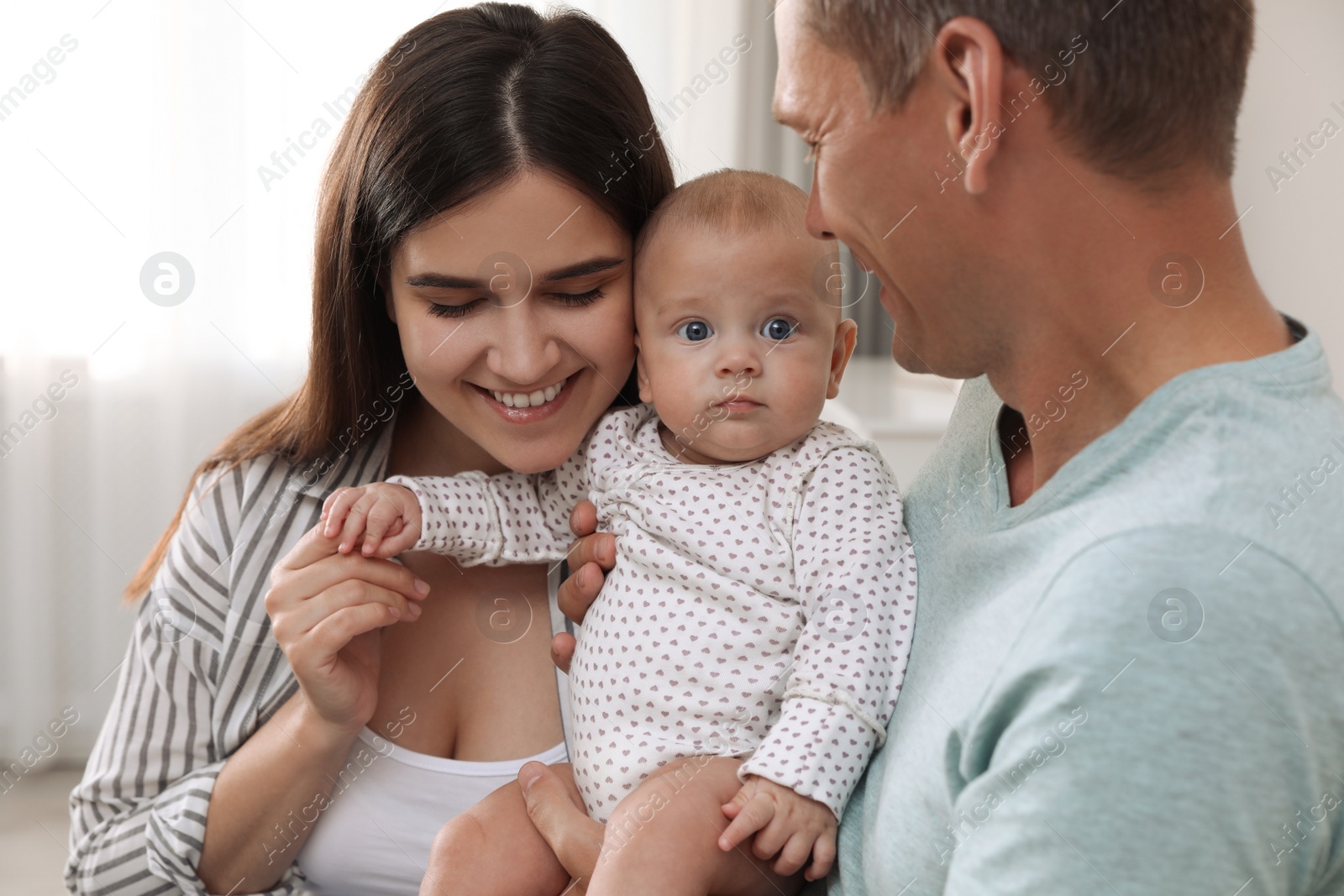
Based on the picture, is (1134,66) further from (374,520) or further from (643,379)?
(374,520)

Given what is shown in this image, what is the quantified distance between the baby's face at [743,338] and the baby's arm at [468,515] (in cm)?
22

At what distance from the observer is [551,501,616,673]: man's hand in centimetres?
123

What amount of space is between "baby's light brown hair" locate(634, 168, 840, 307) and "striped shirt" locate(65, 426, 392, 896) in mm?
554

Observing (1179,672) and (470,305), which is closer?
(1179,672)

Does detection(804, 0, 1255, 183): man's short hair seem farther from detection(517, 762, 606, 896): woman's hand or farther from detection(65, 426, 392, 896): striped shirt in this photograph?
detection(65, 426, 392, 896): striped shirt

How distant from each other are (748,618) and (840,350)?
14.0 inches

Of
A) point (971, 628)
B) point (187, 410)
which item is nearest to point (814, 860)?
point (971, 628)

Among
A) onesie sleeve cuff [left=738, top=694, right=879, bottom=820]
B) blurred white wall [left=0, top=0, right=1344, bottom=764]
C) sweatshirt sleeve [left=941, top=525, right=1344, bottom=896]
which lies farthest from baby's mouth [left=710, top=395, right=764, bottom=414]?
blurred white wall [left=0, top=0, right=1344, bottom=764]

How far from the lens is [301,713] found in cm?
126

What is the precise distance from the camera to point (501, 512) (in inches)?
52.0

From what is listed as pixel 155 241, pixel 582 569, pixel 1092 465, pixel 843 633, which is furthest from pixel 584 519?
pixel 155 241

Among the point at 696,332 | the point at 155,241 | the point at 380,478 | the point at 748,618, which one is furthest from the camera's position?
the point at 155,241

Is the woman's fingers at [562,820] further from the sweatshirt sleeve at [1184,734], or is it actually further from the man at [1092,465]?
the sweatshirt sleeve at [1184,734]

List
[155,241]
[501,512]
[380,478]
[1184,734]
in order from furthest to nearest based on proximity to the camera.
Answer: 1. [155,241]
2. [380,478]
3. [501,512]
4. [1184,734]
